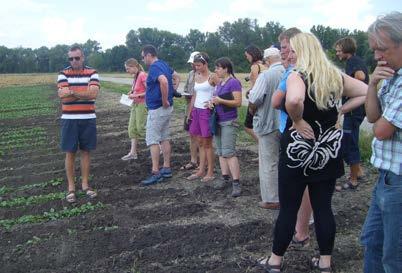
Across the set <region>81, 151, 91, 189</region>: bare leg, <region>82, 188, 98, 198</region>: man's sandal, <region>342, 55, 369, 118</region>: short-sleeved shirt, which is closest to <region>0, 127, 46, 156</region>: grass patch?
<region>81, 151, 91, 189</region>: bare leg

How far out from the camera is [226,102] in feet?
19.6

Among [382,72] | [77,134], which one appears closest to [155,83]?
[77,134]

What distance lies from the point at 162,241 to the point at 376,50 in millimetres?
2942

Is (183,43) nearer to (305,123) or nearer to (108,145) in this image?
(108,145)

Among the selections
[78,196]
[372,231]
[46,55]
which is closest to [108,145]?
[78,196]

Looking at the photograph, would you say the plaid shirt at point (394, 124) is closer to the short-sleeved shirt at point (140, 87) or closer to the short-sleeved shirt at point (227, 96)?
the short-sleeved shirt at point (227, 96)

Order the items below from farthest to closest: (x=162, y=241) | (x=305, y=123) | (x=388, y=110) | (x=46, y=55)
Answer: (x=46, y=55), (x=162, y=241), (x=305, y=123), (x=388, y=110)

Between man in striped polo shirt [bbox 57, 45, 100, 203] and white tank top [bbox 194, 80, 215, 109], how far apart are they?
1.45 metres

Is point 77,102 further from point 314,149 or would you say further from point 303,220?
point 314,149

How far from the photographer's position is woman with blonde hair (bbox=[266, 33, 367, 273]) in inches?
128

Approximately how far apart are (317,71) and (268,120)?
1.93 metres

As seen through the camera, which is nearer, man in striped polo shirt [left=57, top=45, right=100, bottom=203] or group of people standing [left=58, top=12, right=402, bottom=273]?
group of people standing [left=58, top=12, right=402, bottom=273]

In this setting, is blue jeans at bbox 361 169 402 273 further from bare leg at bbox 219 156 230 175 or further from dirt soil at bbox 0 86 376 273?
bare leg at bbox 219 156 230 175

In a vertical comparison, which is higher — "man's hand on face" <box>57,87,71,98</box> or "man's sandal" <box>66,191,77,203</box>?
"man's hand on face" <box>57,87,71,98</box>
